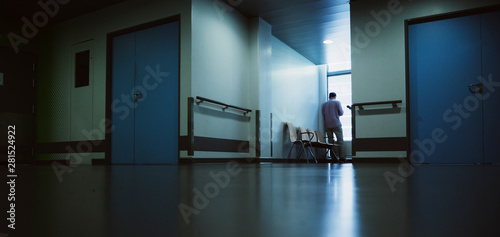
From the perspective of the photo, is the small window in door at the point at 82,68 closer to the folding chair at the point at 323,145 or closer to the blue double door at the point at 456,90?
the folding chair at the point at 323,145

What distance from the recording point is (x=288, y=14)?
263 inches

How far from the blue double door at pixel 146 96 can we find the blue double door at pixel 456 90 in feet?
11.4

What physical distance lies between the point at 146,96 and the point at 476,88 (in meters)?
4.70

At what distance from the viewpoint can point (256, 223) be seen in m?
0.28

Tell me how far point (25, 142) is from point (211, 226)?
780 cm

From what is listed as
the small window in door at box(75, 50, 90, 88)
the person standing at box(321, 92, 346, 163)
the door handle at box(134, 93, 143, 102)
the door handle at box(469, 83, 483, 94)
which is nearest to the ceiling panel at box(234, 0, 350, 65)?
the person standing at box(321, 92, 346, 163)

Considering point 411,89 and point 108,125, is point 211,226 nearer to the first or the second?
point 411,89

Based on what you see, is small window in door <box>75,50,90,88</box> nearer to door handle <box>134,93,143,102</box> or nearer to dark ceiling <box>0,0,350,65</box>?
dark ceiling <box>0,0,350,65</box>

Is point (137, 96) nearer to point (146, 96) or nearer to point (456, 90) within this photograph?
point (146, 96)

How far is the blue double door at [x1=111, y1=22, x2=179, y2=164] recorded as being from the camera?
5.47m

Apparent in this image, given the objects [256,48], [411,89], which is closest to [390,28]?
[411,89]

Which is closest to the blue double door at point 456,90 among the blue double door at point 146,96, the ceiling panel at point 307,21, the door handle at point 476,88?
the door handle at point 476,88

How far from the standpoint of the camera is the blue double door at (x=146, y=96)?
5.47 metres

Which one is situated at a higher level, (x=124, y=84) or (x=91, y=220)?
(x=124, y=84)
